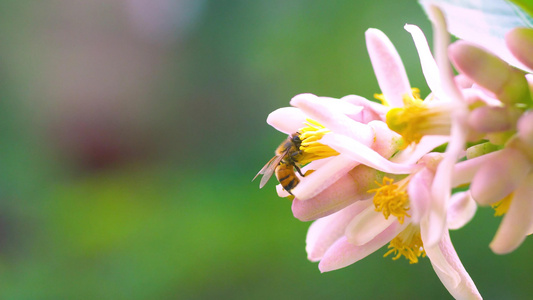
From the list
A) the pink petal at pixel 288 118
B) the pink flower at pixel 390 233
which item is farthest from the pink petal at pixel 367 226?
the pink petal at pixel 288 118

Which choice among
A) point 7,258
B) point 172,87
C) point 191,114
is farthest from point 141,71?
point 7,258

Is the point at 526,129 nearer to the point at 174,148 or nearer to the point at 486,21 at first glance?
the point at 486,21

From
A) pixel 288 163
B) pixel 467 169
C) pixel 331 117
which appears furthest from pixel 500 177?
pixel 288 163

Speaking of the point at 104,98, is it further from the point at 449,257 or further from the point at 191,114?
the point at 449,257

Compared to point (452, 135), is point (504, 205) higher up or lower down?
lower down

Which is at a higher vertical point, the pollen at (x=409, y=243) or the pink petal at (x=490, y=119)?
the pink petal at (x=490, y=119)

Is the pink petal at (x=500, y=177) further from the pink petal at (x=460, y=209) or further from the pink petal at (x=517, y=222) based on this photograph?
the pink petal at (x=460, y=209)

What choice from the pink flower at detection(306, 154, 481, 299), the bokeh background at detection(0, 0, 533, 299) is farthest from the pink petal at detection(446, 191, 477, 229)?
the bokeh background at detection(0, 0, 533, 299)
